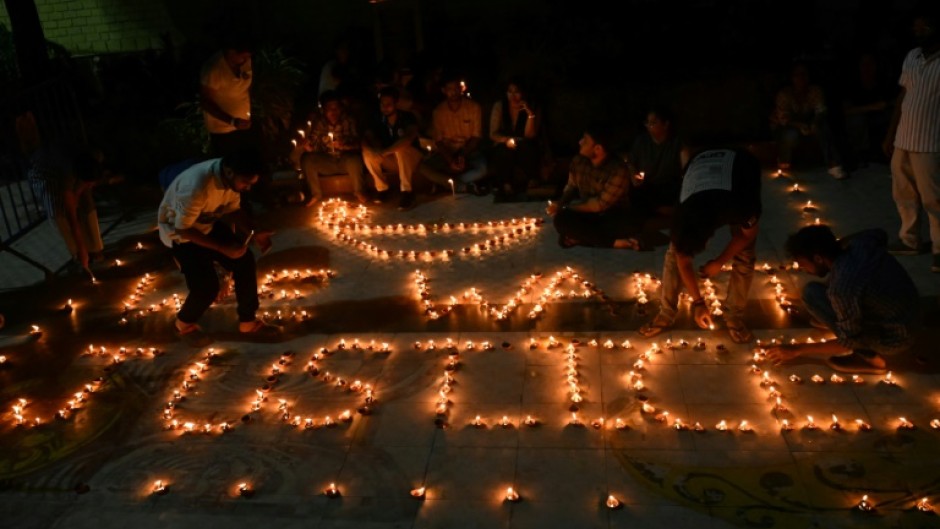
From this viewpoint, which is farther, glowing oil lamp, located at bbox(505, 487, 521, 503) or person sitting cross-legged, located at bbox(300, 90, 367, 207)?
person sitting cross-legged, located at bbox(300, 90, 367, 207)

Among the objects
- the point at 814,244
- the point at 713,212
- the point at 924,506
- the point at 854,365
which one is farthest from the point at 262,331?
the point at 924,506

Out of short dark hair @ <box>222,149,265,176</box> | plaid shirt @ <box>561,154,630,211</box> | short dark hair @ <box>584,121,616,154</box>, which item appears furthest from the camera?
plaid shirt @ <box>561,154,630,211</box>

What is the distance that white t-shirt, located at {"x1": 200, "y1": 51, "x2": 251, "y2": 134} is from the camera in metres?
7.64

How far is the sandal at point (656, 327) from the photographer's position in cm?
549

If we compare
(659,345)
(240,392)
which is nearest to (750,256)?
(659,345)

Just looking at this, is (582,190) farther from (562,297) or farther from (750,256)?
(750,256)

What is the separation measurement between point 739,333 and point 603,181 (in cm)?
191

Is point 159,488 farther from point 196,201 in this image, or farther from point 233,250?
point 196,201

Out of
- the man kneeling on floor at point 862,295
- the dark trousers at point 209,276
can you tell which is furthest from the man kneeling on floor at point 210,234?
the man kneeling on floor at point 862,295

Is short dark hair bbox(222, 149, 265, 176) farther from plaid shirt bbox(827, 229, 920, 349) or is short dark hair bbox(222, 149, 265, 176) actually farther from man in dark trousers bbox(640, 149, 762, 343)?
plaid shirt bbox(827, 229, 920, 349)

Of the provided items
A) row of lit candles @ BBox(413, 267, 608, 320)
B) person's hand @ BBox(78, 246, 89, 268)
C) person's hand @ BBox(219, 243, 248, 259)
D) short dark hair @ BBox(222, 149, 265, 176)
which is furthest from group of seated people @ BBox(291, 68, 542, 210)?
short dark hair @ BBox(222, 149, 265, 176)

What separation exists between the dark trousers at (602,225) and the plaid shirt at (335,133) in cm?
274

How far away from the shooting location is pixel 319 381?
5.37 meters

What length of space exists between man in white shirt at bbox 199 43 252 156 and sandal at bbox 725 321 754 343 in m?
4.89
